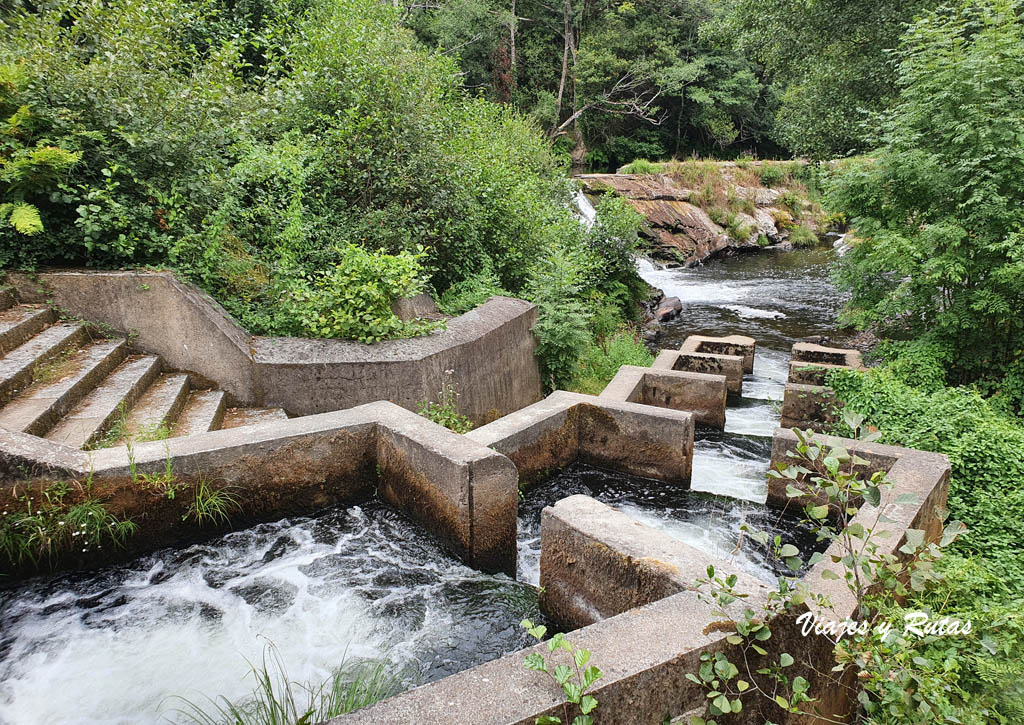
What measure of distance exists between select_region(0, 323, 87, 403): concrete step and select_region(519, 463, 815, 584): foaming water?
12.5 ft

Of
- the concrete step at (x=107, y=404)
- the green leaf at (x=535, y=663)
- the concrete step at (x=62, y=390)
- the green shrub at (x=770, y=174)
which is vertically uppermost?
the green shrub at (x=770, y=174)

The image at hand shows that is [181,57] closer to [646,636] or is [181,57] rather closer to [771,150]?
[646,636]

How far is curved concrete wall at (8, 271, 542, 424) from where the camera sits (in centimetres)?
551

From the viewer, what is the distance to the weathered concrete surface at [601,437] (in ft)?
17.0

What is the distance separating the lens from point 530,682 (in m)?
2.10

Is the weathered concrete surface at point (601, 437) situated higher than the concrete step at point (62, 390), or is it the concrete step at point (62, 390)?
the concrete step at point (62, 390)

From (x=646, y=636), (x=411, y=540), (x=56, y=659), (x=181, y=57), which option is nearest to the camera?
(x=646, y=636)

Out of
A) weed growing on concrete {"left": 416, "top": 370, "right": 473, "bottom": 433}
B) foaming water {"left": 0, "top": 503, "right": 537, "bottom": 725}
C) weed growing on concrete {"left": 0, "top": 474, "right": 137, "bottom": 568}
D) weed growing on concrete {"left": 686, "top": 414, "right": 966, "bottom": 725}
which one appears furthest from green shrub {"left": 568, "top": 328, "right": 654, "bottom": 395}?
weed growing on concrete {"left": 686, "top": 414, "right": 966, "bottom": 725}

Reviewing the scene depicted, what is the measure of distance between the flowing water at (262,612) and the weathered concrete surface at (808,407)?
77.4 inches

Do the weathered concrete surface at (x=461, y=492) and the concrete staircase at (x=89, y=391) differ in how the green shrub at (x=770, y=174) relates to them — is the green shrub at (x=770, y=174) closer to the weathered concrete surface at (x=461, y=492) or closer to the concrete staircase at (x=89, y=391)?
the concrete staircase at (x=89, y=391)

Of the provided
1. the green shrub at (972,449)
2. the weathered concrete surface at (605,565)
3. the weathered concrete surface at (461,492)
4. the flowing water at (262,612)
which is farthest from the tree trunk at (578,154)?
the weathered concrete surface at (605,565)

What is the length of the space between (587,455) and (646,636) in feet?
11.3

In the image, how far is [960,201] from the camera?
20.7 ft

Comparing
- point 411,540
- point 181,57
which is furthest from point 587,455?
point 181,57
